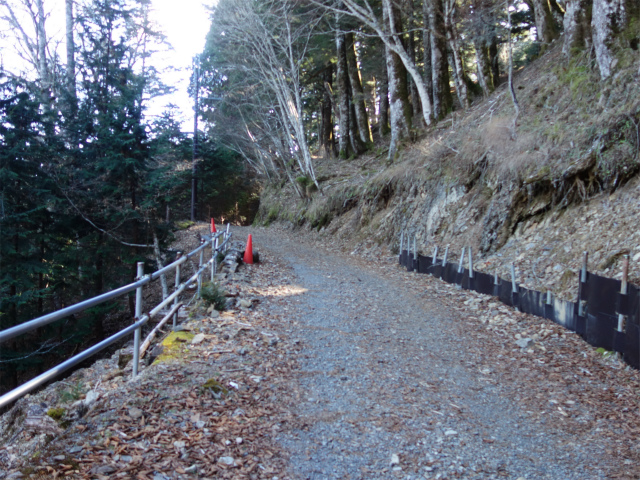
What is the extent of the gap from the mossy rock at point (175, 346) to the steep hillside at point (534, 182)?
5.64 meters

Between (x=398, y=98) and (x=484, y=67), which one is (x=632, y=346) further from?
(x=484, y=67)

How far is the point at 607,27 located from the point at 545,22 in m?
8.91

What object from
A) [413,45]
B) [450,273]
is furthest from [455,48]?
[450,273]

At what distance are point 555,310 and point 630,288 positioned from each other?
1.66 meters

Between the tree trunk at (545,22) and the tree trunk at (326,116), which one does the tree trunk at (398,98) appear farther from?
the tree trunk at (326,116)

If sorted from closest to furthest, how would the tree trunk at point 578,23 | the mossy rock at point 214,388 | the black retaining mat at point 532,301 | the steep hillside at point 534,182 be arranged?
the mossy rock at point 214,388 → the black retaining mat at point 532,301 → the steep hillside at point 534,182 → the tree trunk at point 578,23

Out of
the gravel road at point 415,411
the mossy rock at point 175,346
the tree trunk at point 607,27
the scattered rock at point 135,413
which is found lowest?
the gravel road at point 415,411

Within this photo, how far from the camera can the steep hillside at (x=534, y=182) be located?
7.94 meters

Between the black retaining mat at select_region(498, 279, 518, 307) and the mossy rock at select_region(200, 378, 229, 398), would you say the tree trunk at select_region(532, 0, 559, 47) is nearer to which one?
the black retaining mat at select_region(498, 279, 518, 307)

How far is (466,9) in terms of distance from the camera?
57.8 feet

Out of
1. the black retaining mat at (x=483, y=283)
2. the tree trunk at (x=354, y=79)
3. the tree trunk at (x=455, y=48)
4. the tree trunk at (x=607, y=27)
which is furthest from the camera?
the tree trunk at (x=354, y=79)

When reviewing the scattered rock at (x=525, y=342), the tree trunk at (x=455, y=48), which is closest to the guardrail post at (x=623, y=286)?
the scattered rock at (x=525, y=342)

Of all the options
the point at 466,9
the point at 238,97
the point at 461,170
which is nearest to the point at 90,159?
the point at 238,97

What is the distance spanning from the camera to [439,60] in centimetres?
1856
